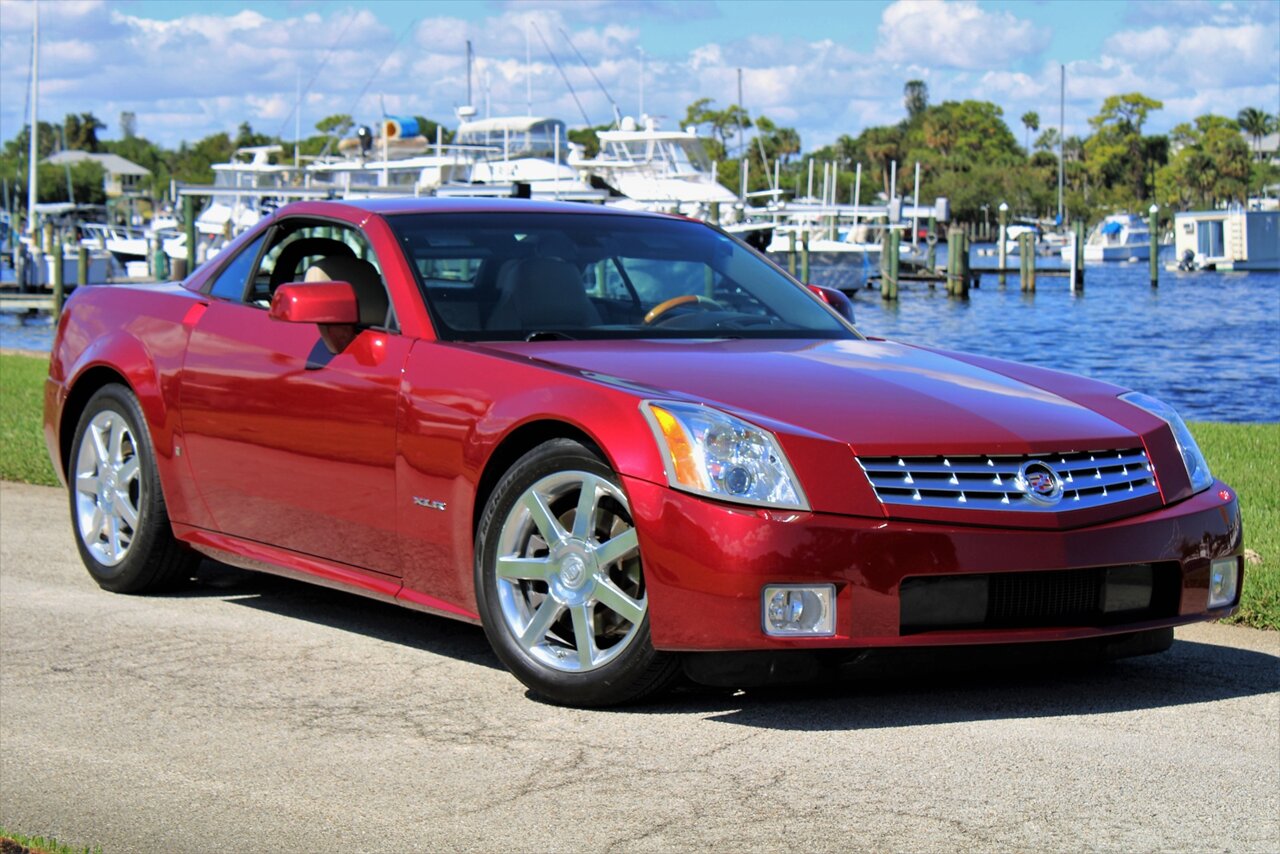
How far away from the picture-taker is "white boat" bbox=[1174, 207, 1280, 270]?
3167 inches

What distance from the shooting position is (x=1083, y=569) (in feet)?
15.8

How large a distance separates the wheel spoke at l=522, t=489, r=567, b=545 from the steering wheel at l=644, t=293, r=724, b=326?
1071 mm

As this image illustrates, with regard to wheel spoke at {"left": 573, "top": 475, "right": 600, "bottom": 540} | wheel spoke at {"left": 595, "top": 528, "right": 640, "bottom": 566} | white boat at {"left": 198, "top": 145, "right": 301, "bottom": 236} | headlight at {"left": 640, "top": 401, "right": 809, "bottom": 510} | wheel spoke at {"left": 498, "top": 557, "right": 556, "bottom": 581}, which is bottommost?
wheel spoke at {"left": 498, "top": 557, "right": 556, "bottom": 581}

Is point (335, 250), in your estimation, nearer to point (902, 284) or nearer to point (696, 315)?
point (696, 315)

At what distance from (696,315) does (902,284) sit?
70012 mm

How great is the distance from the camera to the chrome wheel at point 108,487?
273 inches

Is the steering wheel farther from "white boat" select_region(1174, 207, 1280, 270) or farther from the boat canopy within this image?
"white boat" select_region(1174, 207, 1280, 270)

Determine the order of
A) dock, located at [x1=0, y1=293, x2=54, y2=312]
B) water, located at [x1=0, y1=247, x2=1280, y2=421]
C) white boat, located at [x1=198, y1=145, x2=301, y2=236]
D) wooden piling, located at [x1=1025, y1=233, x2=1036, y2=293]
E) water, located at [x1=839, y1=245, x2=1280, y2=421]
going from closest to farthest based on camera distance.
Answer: water, located at [x1=839, y1=245, x2=1280, y2=421], water, located at [x1=0, y1=247, x2=1280, y2=421], dock, located at [x1=0, y1=293, x2=54, y2=312], white boat, located at [x1=198, y1=145, x2=301, y2=236], wooden piling, located at [x1=1025, y1=233, x2=1036, y2=293]

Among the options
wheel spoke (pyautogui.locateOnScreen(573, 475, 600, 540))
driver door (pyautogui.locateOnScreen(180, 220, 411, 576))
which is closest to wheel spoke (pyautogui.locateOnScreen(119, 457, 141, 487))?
driver door (pyautogui.locateOnScreen(180, 220, 411, 576))

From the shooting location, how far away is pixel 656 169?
5684 centimetres

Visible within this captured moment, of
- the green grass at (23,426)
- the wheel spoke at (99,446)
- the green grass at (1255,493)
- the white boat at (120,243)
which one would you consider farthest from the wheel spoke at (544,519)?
the white boat at (120,243)

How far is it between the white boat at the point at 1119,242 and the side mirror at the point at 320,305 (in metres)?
101

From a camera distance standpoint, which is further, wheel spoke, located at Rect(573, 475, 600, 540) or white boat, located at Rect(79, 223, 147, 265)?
white boat, located at Rect(79, 223, 147, 265)

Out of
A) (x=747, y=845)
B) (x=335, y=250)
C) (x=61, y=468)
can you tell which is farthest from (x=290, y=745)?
(x=61, y=468)
